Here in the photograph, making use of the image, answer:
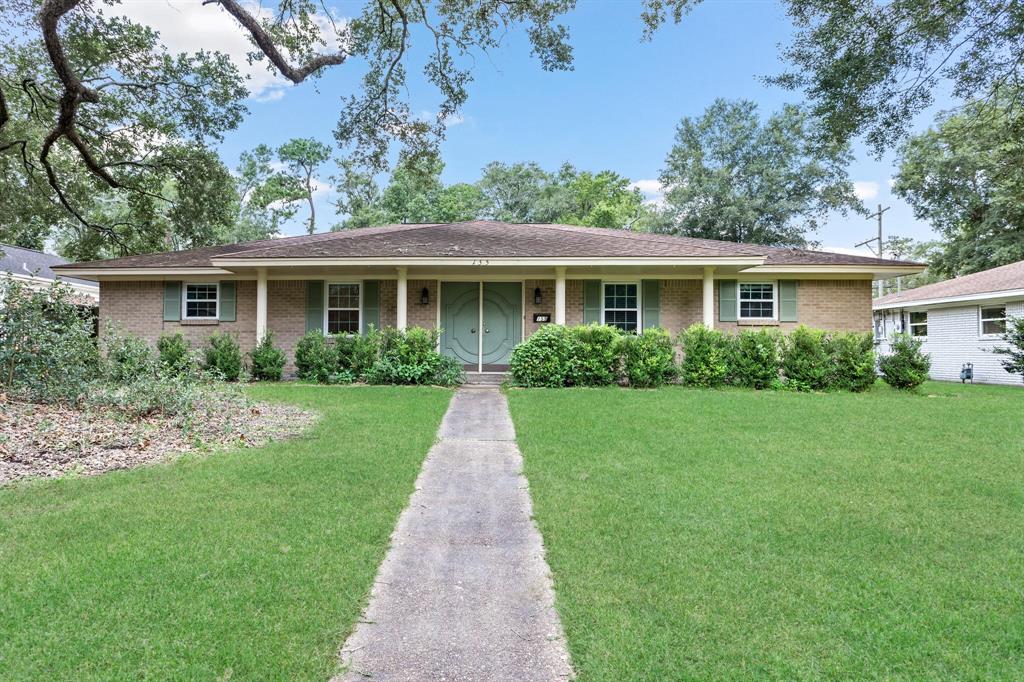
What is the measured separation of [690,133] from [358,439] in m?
27.0

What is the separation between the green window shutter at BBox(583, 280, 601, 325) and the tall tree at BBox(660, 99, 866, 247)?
16.0 meters

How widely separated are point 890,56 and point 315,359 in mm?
10582

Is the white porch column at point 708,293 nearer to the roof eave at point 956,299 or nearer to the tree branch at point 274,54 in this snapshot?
the roof eave at point 956,299

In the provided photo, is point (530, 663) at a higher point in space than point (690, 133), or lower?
lower

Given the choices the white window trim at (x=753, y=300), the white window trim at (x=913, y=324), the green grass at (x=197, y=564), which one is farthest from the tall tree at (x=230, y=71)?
the white window trim at (x=913, y=324)

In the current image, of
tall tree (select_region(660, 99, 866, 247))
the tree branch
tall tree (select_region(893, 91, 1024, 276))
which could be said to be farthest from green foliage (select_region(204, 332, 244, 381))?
tall tree (select_region(893, 91, 1024, 276))

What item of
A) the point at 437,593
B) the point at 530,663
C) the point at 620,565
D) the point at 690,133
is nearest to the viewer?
the point at 530,663

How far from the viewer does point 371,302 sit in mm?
13148

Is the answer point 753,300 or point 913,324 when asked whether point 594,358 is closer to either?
point 753,300

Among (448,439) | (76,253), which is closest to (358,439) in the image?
(448,439)

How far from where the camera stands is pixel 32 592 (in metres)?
2.67

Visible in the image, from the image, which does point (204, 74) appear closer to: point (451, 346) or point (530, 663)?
point (451, 346)

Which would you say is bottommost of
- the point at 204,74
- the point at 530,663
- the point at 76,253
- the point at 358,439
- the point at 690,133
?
the point at 530,663

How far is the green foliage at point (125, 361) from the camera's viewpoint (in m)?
7.21
